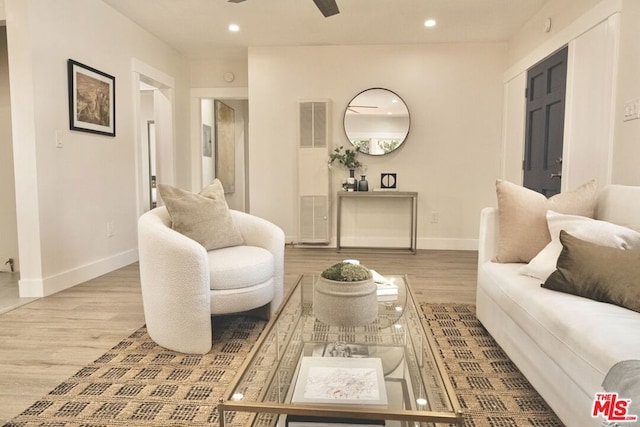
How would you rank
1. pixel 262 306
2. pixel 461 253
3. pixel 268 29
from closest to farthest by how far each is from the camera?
pixel 262 306
pixel 268 29
pixel 461 253

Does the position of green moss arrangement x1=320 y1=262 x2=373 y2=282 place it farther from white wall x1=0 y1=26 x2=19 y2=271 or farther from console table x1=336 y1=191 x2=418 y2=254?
white wall x1=0 y1=26 x2=19 y2=271

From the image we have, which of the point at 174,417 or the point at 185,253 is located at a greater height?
the point at 185,253

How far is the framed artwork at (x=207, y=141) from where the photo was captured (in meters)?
5.90

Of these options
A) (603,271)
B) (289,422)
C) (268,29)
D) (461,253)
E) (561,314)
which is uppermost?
(268,29)

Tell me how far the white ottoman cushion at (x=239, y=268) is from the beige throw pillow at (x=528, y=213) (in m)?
1.28

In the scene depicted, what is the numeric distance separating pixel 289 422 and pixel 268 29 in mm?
4267

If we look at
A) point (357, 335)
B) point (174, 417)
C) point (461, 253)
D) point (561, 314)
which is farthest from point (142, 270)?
point (461, 253)

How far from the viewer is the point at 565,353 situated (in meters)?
1.34

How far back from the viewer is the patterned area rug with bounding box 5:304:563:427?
4.91ft

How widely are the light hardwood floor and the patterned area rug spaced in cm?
11

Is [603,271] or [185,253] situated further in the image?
Answer: [185,253]

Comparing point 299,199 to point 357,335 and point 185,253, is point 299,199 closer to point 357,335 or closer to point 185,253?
point 185,253

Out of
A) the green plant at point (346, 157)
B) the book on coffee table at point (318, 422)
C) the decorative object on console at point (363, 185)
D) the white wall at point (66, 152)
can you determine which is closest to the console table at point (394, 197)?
the decorative object on console at point (363, 185)

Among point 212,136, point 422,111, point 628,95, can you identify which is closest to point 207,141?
point 212,136
